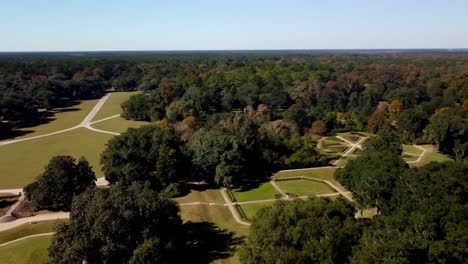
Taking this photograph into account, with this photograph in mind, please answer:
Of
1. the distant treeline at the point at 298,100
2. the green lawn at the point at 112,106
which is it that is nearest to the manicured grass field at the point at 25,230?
the distant treeline at the point at 298,100

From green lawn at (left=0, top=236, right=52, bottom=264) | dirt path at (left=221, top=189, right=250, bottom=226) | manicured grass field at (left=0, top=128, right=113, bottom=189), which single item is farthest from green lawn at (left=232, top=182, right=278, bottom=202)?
manicured grass field at (left=0, top=128, right=113, bottom=189)

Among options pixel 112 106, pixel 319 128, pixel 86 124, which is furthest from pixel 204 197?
pixel 112 106

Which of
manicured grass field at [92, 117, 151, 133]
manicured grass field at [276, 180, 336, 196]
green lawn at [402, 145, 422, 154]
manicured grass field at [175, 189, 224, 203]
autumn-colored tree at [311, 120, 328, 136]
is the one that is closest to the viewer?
manicured grass field at [175, 189, 224, 203]

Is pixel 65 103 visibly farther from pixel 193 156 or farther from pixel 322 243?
pixel 322 243

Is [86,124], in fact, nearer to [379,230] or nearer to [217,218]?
[217,218]

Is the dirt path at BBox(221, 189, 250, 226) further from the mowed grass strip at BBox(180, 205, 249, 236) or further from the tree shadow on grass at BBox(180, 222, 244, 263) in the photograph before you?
the tree shadow on grass at BBox(180, 222, 244, 263)

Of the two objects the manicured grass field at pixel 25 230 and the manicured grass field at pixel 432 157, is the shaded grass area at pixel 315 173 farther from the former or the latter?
the manicured grass field at pixel 25 230

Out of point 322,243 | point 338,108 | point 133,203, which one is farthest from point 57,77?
point 322,243
